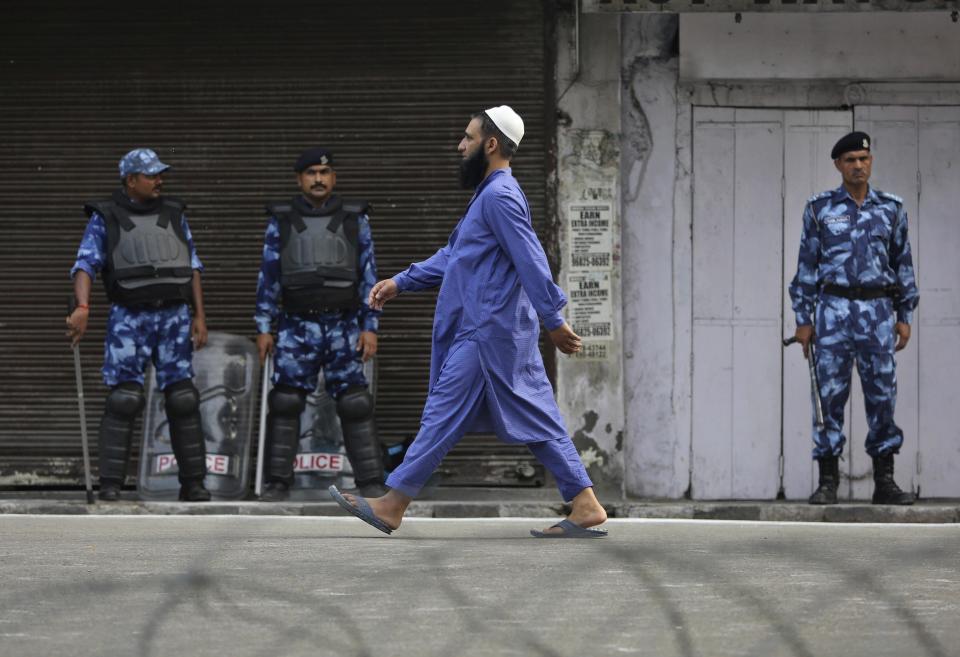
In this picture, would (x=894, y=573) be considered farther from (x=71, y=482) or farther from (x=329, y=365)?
(x=71, y=482)

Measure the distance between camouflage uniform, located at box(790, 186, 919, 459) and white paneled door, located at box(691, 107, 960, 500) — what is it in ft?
4.67

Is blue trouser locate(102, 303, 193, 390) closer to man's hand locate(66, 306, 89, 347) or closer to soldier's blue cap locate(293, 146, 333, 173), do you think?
man's hand locate(66, 306, 89, 347)

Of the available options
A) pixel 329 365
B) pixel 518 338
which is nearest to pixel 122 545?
pixel 518 338

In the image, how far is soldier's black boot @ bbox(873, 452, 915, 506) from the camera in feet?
36.5

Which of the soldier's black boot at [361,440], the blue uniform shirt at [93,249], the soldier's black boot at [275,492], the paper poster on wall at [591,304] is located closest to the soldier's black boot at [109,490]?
the soldier's black boot at [275,492]

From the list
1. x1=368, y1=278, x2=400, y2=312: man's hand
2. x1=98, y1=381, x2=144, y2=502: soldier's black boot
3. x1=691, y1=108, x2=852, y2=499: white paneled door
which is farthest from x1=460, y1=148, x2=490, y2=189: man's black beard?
x1=691, y1=108, x2=852, y2=499: white paneled door

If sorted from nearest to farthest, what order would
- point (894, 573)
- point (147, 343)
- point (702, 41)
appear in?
point (894, 573) < point (147, 343) < point (702, 41)

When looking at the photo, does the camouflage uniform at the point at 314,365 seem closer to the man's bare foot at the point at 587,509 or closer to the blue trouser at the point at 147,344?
the blue trouser at the point at 147,344

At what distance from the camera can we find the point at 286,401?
1146 cm

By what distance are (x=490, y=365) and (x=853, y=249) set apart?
3676mm

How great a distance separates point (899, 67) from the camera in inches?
493

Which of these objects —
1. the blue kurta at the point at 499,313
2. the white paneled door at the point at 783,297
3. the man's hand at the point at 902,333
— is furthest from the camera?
the white paneled door at the point at 783,297

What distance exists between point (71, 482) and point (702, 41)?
5.22 metres

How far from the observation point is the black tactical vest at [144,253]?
36.7 ft
